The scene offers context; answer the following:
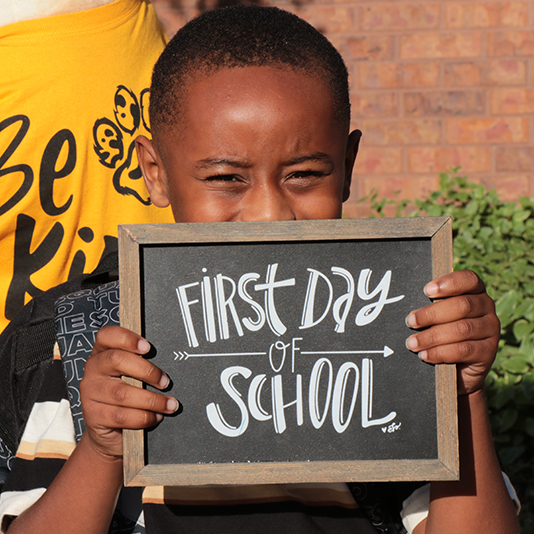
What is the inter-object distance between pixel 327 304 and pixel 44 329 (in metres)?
Result: 0.77

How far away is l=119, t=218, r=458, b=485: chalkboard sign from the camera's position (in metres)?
1.27

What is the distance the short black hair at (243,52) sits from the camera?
1.51 meters

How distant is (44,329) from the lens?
1.65 m

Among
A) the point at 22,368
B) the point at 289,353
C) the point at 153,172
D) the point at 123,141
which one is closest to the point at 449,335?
the point at 289,353

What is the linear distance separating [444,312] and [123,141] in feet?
4.08

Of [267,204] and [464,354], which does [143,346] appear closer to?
[267,204]

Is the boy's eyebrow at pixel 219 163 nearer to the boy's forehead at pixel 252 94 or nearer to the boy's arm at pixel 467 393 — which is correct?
the boy's forehead at pixel 252 94

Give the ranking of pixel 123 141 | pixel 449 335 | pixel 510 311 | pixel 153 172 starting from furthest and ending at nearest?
pixel 510 311 < pixel 123 141 < pixel 153 172 < pixel 449 335

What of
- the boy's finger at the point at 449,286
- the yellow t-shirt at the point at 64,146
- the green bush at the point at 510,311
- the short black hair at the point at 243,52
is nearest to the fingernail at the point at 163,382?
the boy's finger at the point at 449,286

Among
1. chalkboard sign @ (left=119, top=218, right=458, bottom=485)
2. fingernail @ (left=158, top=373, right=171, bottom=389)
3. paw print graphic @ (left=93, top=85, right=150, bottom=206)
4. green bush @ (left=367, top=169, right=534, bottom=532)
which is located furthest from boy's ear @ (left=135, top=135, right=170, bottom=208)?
green bush @ (left=367, top=169, right=534, bottom=532)

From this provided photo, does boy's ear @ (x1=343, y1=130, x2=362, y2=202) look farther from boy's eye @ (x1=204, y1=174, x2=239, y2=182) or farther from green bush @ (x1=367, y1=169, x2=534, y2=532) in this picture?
green bush @ (x1=367, y1=169, x2=534, y2=532)

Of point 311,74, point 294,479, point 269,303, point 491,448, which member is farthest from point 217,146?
point 491,448

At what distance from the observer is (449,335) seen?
48.6 inches

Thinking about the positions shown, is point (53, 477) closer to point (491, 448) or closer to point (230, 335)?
point (230, 335)
